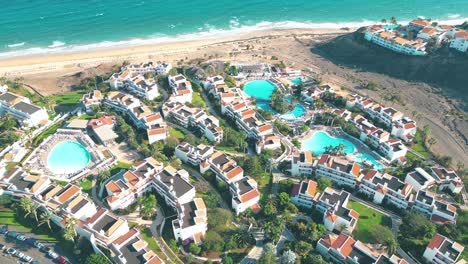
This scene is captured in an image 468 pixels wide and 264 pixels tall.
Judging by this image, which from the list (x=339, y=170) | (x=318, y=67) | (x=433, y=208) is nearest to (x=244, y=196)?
(x=339, y=170)

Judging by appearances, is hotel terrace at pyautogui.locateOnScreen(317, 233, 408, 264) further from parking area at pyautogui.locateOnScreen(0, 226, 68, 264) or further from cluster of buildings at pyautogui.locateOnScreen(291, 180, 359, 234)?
parking area at pyautogui.locateOnScreen(0, 226, 68, 264)

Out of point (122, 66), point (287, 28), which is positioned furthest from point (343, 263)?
point (287, 28)

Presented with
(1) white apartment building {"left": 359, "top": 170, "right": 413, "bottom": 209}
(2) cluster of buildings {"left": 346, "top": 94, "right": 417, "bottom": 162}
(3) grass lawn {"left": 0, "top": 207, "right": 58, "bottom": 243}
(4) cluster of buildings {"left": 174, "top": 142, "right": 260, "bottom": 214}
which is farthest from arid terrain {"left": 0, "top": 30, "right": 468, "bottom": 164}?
(4) cluster of buildings {"left": 174, "top": 142, "right": 260, "bottom": 214}

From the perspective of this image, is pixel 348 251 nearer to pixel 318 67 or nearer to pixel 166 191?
pixel 166 191

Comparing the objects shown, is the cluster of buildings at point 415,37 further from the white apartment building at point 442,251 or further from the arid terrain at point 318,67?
the white apartment building at point 442,251

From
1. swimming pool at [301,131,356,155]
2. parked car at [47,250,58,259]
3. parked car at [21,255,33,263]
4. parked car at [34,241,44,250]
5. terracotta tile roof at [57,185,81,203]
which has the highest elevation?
terracotta tile roof at [57,185,81,203]

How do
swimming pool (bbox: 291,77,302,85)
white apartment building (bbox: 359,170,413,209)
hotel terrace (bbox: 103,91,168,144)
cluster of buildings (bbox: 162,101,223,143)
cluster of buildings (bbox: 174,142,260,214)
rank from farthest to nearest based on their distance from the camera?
swimming pool (bbox: 291,77,302,85), cluster of buildings (bbox: 162,101,223,143), hotel terrace (bbox: 103,91,168,144), white apartment building (bbox: 359,170,413,209), cluster of buildings (bbox: 174,142,260,214)

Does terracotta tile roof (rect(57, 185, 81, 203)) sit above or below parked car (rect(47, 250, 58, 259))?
above
